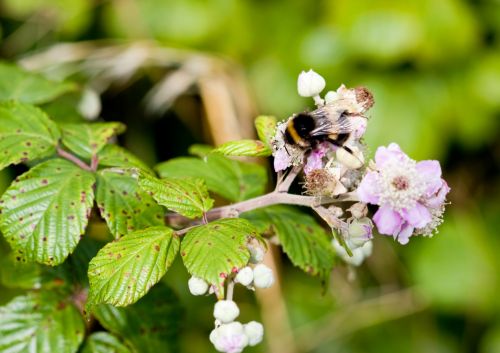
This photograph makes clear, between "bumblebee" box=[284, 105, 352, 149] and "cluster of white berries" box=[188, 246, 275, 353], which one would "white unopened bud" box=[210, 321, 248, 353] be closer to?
"cluster of white berries" box=[188, 246, 275, 353]

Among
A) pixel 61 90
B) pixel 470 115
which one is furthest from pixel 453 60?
pixel 61 90

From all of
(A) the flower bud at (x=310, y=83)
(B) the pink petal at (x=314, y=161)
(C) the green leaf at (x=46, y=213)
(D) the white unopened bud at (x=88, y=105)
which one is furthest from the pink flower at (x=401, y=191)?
(D) the white unopened bud at (x=88, y=105)

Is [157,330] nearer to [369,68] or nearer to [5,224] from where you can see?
[5,224]

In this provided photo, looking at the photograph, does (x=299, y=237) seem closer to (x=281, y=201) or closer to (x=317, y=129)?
(x=281, y=201)

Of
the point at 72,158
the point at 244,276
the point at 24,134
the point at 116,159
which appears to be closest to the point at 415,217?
the point at 244,276

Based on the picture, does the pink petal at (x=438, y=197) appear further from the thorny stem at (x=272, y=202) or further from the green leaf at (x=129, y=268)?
the green leaf at (x=129, y=268)
